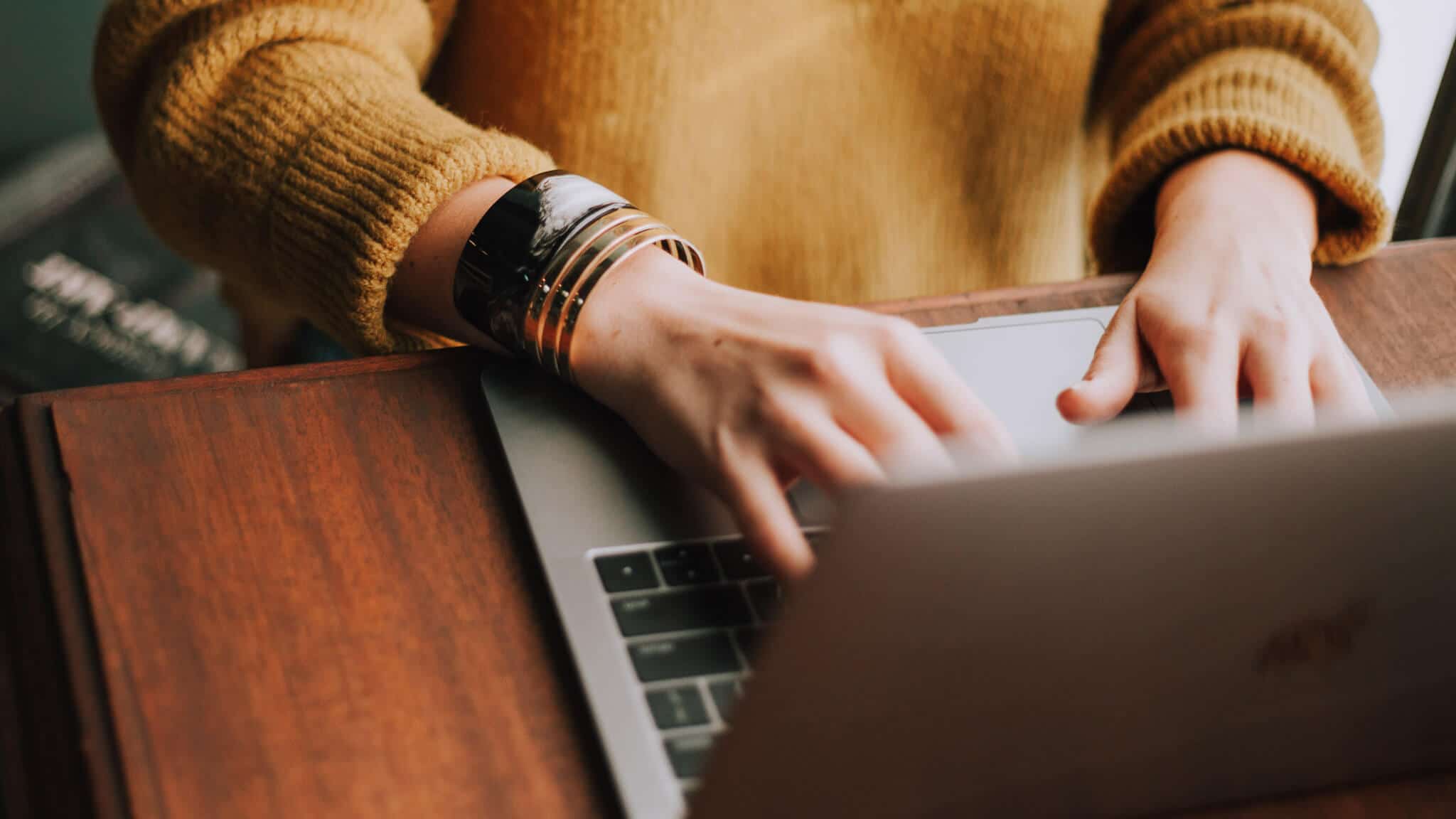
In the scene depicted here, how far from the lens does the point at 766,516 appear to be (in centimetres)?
38

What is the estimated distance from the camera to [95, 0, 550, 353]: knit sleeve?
490mm

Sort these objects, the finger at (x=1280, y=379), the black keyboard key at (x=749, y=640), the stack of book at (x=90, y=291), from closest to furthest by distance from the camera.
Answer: the black keyboard key at (x=749, y=640)
the finger at (x=1280, y=379)
the stack of book at (x=90, y=291)

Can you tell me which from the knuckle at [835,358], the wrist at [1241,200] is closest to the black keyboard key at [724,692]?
the knuckle at [835,358]

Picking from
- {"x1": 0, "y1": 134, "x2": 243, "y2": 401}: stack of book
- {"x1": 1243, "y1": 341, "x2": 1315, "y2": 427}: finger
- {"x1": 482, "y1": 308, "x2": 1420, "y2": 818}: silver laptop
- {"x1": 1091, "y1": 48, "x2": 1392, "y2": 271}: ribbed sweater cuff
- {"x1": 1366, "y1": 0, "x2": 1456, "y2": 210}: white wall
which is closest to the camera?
{"x1": 482, "y1": 308, "x2": 1420, "y2": 818}: silver laptop

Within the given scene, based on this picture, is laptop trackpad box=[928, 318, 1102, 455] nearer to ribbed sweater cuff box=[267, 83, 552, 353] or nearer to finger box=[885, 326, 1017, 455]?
finger box=[885, 326, 1017, 455]

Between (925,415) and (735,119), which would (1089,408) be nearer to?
(925,415)

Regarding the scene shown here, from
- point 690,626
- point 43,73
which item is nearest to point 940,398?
point 690,626

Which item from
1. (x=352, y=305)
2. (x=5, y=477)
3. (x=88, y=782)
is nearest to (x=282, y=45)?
(x=352, y=305)

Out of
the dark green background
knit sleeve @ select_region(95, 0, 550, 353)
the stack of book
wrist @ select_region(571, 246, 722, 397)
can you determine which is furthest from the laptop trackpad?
the dark green background

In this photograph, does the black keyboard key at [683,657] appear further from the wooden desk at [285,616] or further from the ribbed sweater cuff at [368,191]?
the ribbed sweater cuff at [368,191]

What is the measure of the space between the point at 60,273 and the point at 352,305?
1.14 meters

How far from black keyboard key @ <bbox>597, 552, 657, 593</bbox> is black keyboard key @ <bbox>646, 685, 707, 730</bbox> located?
0.14ft

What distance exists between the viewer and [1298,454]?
0.22m

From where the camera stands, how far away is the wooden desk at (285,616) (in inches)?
12.3
